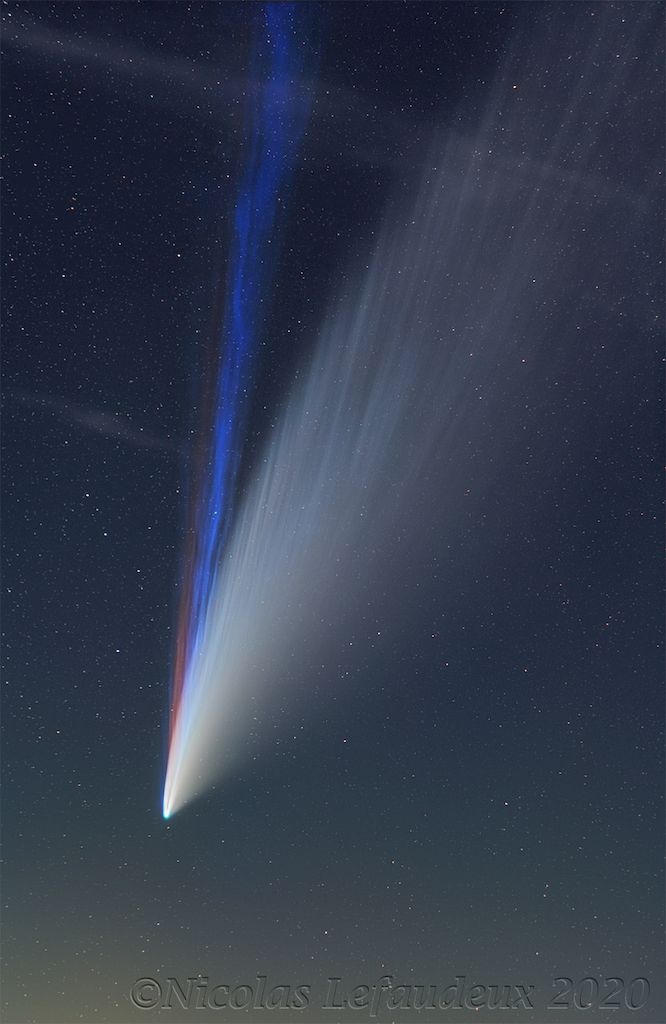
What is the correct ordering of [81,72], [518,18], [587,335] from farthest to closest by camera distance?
[587,335]
[518,18]
[81,72]

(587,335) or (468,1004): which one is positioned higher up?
(587,335)

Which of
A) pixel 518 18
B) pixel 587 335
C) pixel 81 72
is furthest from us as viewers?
pixel 587 335

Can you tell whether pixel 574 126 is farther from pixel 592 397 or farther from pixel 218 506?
pixel 218 506

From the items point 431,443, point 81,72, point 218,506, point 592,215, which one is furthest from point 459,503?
point 81,72

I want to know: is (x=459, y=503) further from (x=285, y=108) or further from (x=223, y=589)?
(x=285, y=108)

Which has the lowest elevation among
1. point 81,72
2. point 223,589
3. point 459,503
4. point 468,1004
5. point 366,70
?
point 468,1004

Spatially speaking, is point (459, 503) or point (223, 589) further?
point (459, 503)

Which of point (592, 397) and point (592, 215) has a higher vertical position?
point (592, 215)

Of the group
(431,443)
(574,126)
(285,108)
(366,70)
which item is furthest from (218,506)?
(574,126)

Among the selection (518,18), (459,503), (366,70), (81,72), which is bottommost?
(459,503)
